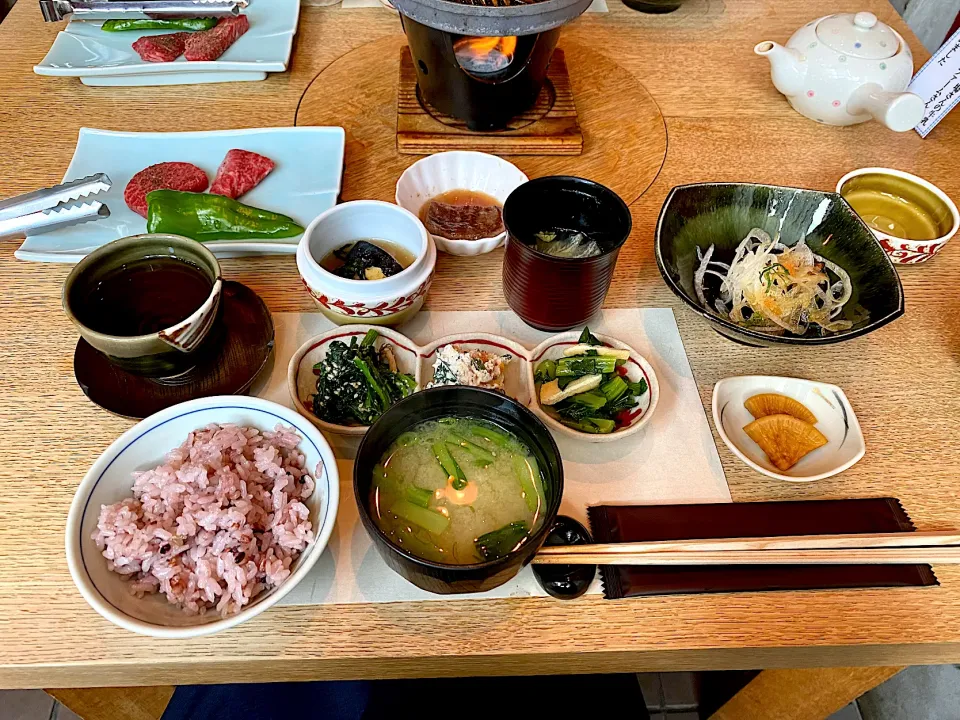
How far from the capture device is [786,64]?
1.77 meters

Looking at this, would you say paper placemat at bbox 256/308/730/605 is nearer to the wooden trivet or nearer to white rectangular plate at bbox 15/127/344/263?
white rectangular plate at bbox 15/127/344/263

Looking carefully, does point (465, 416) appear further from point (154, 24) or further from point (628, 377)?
point (154, 24)

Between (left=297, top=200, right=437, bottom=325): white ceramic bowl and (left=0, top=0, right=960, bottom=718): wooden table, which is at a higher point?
(left=297, top=200, right=437, bottom=325): white ceramic bowl

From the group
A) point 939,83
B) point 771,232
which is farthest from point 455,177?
point 939,83

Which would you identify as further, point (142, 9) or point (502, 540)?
point (142, 9)

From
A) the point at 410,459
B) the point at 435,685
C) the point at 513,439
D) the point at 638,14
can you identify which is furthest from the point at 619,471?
the point at 638,14

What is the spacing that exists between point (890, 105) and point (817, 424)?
34.6 inches

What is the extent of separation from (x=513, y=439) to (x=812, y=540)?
1.65ft

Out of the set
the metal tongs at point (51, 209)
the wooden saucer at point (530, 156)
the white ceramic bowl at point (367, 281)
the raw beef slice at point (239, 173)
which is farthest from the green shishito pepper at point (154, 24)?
the white ceramic bowl at point (367, 281)

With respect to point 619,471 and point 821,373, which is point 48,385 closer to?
point 619,471

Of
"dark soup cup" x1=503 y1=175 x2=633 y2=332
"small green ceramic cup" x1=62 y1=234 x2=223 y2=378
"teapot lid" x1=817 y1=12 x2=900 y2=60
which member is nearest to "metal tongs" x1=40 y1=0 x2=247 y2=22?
"small green ceramic cup" x1=62 y1=234 x2=223 y2=378

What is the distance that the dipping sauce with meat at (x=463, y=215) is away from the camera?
1.51m

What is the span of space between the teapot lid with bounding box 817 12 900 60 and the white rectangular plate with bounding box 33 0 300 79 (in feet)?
4.84

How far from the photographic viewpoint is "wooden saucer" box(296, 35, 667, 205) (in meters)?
1.69
